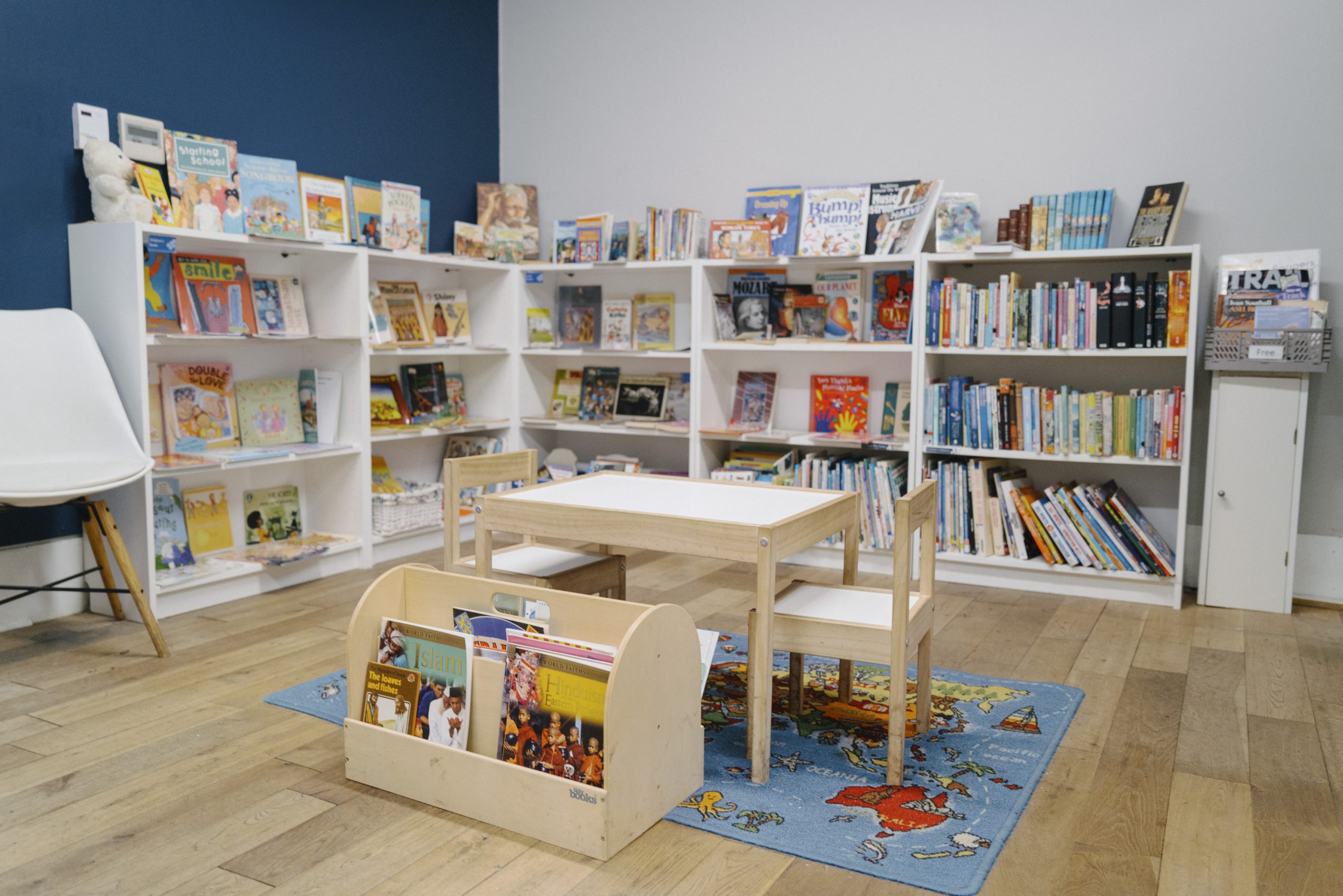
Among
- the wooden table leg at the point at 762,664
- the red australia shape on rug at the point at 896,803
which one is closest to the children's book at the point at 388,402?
the wooden table leg at the point at 762,664

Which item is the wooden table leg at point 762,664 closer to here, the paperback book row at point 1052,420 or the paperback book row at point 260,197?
the paperback book row at point 1052,420

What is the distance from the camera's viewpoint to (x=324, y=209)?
164 inches

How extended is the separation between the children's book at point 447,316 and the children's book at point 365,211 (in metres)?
0.46

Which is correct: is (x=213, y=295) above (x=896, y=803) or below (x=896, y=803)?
above

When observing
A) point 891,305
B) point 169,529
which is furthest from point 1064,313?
point 169,529

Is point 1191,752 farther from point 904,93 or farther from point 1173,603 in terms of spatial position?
point 904,93

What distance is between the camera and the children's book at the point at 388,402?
177 inches

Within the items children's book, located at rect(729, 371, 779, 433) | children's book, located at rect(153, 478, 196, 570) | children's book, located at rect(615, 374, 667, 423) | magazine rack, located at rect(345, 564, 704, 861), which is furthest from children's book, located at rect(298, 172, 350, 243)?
magazine rack, located at rect(345, 564, 704, 861)

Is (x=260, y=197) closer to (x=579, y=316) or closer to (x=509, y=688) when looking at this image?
(x=579, y=316)

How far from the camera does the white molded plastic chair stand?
3.07m

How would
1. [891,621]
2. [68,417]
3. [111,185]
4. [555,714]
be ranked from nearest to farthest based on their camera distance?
[555,714] → [891,621] → [68,417] → [111,185]

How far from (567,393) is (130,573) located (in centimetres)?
251

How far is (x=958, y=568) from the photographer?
4.17 m

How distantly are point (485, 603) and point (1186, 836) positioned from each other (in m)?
1.54
